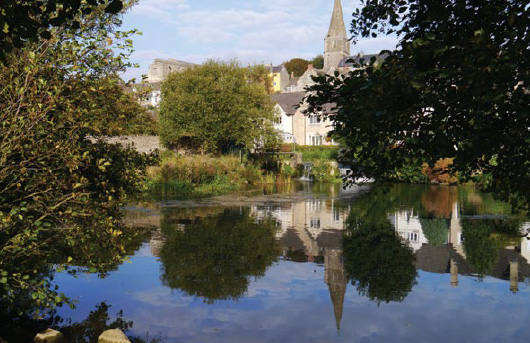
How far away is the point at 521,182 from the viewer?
21.7 ft

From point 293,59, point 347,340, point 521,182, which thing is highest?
point 293,59

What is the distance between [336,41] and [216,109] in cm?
9495

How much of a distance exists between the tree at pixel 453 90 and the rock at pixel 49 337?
21.2 feet

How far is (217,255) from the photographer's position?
1619 centimetres

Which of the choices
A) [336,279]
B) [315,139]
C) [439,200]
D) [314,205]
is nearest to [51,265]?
[336,279]

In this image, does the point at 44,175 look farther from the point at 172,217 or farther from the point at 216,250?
the point at 172,217

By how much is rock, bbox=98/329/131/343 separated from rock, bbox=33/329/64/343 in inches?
33.9

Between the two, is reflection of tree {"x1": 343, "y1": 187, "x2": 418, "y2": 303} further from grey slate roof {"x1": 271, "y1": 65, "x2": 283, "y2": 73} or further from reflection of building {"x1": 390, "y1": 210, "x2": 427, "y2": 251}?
grey slate roof {"x1": 271, "y1": 65, "x2": 283, "y2": 73}

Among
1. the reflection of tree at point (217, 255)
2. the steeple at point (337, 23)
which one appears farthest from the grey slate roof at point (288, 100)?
the reflection of tree at point (217, 255)

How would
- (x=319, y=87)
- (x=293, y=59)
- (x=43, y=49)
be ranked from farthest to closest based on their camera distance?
(x=293, y=59) → (x=43, y=49) → (x=319, y=87)

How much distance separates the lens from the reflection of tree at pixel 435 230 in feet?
63.3

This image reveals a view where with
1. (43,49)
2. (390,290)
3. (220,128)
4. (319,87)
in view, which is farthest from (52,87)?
(220,128)

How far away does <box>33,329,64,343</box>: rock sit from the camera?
9.20 meters

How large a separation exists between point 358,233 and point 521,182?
14195 millimetres
